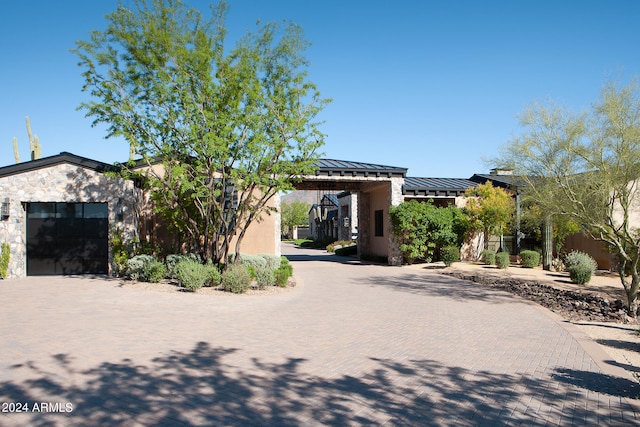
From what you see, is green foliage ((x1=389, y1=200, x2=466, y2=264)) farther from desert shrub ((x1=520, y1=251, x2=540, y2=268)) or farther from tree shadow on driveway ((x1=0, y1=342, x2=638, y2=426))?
tree shadow on driveway ((x1=0, y1=342, x2=638, y2=426))

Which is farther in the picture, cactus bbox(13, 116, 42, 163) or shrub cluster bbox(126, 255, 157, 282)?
cactus bbox(13, 116, 42, 163)

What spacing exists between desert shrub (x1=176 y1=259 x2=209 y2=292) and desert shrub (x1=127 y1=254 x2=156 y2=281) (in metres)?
1.74

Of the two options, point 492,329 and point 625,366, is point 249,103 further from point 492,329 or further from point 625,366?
point 625,366

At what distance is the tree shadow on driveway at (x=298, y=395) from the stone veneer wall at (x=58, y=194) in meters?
10.3

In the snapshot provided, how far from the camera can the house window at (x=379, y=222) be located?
24531mm

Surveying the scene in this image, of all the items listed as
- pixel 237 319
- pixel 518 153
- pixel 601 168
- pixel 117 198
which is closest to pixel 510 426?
pixel 237 319

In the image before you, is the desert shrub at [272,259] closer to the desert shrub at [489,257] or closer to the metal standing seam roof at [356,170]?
the metal standing seam roof at [356,170]

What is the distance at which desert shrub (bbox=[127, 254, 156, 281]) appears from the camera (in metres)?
14.3

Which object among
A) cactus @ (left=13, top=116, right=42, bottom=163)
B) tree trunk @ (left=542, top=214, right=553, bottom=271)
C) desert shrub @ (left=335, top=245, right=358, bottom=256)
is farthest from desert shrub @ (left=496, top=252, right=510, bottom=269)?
cactus @ (left=13, top=116, right=42, bottom=163)

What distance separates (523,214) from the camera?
20469 millimetres

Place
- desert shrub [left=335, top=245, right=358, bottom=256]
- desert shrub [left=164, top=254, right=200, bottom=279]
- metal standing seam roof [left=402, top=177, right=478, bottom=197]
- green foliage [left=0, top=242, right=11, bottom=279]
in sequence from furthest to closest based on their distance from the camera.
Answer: desert shrub [left=335, top=245, right=358, bottom=256]
metal standing seam roof [left=402, top=177, right=478, bottom=197]
green foliage [left=0, top=242, right=11, bottom=279]
desert shrub [left=164, top=254, right=200, bottom=279]

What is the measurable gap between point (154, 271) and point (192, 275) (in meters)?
2.26

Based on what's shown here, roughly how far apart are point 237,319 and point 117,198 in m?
8.87

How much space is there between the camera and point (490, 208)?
66.4ft
